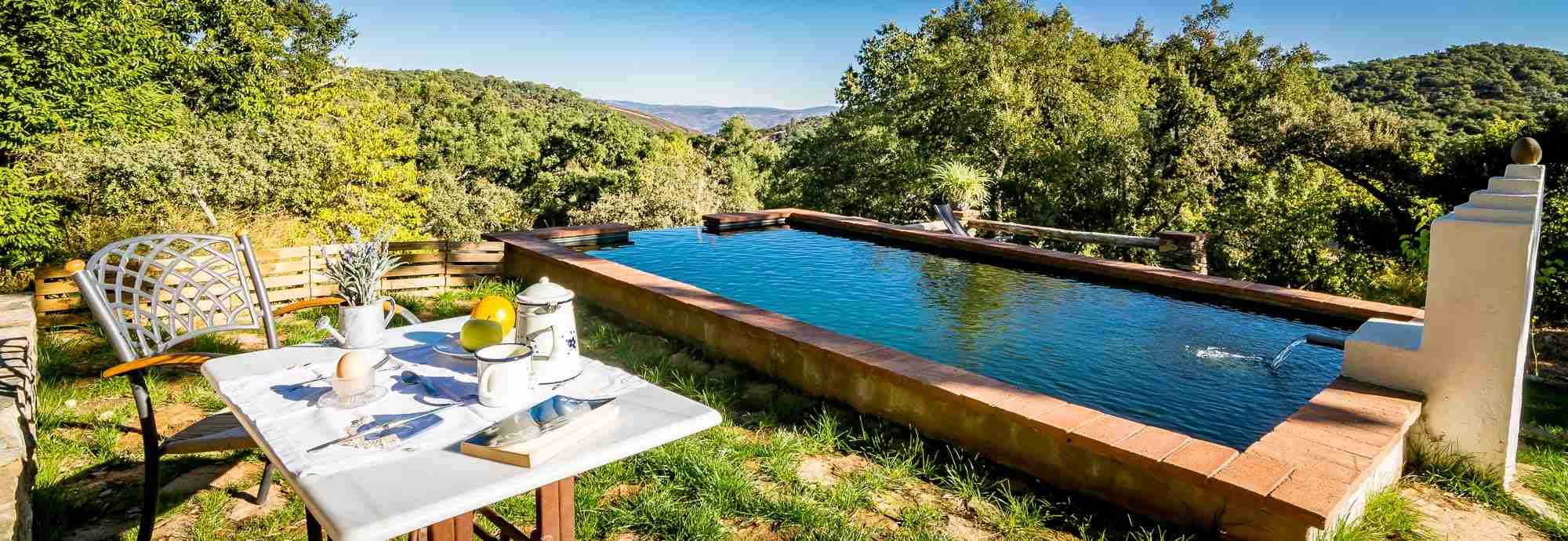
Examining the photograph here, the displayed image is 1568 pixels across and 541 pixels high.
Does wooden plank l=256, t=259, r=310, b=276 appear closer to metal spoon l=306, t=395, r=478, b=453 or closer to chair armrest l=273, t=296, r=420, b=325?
chair armrest l=273, t=296, r=420, b=325

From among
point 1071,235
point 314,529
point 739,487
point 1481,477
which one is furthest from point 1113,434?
point 1071,235

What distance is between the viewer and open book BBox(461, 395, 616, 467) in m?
1.21

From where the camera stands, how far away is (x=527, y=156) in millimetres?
24469

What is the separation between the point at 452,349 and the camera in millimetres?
1836

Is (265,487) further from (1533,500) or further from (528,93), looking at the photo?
(528,93)

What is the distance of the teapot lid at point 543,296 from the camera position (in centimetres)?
162

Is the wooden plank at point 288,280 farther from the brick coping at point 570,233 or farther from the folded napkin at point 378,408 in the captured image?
the folded napkin at point 378,408

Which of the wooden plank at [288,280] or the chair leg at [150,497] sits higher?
the wooden plank at [288,280]

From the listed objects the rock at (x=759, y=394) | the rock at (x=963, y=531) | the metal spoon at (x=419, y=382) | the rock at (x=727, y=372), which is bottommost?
the rock at (x=963, y=531)

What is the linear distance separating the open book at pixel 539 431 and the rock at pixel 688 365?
2.12 metres

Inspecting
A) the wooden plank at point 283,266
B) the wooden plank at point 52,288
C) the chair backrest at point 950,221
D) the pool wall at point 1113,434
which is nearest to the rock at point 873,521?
the pool wall at point 1113,434

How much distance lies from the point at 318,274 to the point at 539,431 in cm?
439

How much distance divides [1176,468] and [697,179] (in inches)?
658

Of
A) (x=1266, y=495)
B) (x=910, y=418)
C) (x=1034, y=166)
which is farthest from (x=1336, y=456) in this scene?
(x=1034, y=166)
